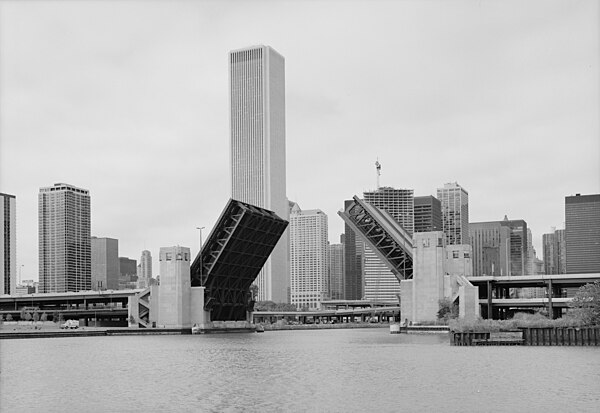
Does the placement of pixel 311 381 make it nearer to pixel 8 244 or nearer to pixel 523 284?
pixel 523 284

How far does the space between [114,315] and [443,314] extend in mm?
53941

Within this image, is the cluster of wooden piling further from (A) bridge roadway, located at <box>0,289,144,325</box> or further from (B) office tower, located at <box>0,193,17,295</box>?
(B) office tower, located at <box>0,193,17,295</box>

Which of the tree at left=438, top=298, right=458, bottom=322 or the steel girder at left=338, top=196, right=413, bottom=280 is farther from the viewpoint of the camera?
the tree at left=438, top=298, right=458, bottom=322

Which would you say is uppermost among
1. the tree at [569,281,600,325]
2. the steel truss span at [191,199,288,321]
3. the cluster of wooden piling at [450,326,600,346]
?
the steel truss span at [191,199,288,321]

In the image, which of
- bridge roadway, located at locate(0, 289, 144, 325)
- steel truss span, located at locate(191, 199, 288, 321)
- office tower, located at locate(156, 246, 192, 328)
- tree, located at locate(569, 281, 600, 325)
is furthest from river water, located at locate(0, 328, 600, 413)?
bridge roadway, located at locate(0, 289, 144, 325)

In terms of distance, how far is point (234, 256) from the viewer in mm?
97938

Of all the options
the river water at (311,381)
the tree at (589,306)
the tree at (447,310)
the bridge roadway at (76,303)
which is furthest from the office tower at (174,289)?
the tree at (589,306)

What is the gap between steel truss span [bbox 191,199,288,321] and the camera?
9069cm

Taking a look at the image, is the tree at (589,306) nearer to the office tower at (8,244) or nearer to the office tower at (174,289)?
the office tower at (174,289)

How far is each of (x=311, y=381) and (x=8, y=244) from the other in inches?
5547

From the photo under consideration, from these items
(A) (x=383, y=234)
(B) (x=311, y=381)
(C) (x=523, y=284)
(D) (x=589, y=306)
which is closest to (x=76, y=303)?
(A) (x=383, y=234)

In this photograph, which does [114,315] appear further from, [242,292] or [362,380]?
[362,380]

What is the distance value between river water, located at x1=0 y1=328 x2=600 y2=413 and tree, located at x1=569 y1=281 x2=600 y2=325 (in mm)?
6875

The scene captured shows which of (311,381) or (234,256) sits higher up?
(234,256)
